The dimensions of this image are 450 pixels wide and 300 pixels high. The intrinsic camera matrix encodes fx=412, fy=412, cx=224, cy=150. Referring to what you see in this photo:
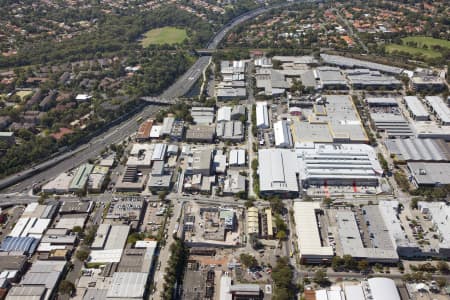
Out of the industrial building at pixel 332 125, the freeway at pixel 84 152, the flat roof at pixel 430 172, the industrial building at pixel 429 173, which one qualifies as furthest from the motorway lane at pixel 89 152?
the flat roof at pixel 430 172

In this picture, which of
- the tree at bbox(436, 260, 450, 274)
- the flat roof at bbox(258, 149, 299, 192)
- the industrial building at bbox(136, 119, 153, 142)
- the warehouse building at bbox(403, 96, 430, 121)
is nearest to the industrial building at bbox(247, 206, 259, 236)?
the flat roof at bbox(258, 149, 299, 192)

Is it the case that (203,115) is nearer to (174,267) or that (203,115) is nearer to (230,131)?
(230,131)

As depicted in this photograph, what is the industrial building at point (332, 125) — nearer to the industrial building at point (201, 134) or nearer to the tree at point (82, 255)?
the industrial building at point (201, 134)

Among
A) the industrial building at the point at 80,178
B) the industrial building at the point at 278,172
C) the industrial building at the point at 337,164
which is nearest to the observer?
the industrial building at the point at 278,172

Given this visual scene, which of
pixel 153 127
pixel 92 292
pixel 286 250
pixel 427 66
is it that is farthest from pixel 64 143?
pixel 427 66

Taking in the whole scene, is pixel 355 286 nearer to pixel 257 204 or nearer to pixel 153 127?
pixel 257 204

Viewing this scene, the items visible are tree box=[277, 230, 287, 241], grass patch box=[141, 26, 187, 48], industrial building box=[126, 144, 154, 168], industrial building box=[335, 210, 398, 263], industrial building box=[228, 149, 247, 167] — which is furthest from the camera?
grass patch box=[141, 26, 187, 48]

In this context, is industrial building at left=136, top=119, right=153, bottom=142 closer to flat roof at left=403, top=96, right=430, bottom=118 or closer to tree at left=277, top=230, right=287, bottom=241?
tree at left=277, top=230, right=287, bottom=241
